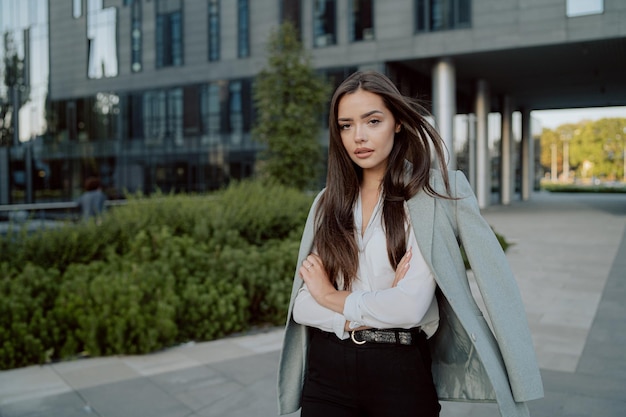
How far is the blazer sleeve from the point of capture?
6.17 ft

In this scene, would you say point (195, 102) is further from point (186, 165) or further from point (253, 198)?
point (253, 198)

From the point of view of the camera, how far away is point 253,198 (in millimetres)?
10922

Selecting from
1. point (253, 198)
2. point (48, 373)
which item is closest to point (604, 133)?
point (253, 198)

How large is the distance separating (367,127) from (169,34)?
1252 inches

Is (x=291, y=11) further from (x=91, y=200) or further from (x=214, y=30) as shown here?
(x=91, y=200)

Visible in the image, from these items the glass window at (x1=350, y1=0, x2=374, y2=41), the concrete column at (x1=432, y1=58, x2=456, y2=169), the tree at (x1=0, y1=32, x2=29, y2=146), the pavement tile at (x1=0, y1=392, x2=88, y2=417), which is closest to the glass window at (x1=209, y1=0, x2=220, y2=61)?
the glass window at (x1=350, y1=0, x2=374, y2=41)

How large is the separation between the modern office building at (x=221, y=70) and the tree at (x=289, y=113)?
7.67 metres

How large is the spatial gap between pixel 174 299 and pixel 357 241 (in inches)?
169

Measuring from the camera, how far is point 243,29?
1158 inches

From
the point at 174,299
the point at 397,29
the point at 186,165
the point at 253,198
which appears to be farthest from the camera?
the point at 186,165

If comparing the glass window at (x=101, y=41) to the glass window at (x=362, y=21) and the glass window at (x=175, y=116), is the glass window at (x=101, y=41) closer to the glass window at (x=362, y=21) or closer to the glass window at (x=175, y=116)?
the glass window at (x=175, y=116)

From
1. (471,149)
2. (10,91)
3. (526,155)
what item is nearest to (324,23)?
(471,149)

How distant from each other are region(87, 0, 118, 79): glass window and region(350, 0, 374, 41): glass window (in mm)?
14183

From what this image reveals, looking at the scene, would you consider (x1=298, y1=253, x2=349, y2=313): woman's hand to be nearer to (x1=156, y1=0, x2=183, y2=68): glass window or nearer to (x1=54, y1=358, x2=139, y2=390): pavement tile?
(x1=54, y1=358, x2=139, y2=390): pavement tile
